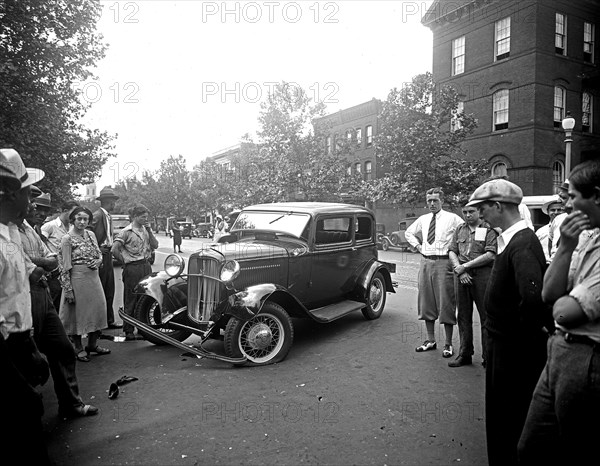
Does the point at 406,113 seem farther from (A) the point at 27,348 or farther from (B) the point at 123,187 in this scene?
(B) the point at 123,187

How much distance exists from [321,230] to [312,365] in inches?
85.9

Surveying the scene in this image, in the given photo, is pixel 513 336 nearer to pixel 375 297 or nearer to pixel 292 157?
pixel 375 297

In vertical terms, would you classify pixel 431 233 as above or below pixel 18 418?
above

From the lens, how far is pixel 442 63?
2631 centimetres

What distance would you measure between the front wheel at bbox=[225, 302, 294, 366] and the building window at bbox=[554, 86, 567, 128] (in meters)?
23.3

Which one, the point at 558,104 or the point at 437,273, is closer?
the point at 437,273

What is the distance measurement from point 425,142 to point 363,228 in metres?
15.6

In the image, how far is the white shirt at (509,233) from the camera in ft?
8.69

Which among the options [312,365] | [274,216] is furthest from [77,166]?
[312,365]

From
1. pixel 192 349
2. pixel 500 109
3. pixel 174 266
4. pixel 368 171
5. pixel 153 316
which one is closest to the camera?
pixel 192 349

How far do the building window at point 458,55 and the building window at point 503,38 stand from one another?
7.29 ft

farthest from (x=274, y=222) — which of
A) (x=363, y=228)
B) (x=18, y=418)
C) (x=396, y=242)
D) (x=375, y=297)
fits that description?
(x=396, y=242)

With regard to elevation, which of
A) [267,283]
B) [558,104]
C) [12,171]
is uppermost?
[558,104]

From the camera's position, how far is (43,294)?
3578 millimetres
